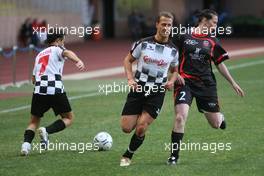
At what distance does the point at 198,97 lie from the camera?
11.7 metres

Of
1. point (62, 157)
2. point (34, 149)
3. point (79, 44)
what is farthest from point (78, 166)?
point (79, 44)

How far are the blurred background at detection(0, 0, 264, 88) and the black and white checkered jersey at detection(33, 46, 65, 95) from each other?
58.1ft

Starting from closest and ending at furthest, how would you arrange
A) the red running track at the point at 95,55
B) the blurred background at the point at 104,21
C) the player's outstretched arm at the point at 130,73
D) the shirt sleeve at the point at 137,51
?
the player's outstretched arm at the point at 130,73 < the shirt sleeve at the point at 137,51 < the red running track at the point at 95,55 < the blurred background at the point at 104,21

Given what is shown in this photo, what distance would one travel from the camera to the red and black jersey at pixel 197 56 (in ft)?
37.8

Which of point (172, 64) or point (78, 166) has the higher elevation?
point (172, 64)

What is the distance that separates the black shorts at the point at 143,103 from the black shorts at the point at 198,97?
0.33 m

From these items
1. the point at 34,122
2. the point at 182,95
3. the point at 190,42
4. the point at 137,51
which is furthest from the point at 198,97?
the point at 34,122

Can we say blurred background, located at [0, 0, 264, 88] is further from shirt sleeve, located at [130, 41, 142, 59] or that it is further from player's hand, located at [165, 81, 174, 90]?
player's hand, located at [165, 81, 174, 90]

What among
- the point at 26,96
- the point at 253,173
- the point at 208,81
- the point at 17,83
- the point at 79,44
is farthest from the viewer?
the point at 79,44

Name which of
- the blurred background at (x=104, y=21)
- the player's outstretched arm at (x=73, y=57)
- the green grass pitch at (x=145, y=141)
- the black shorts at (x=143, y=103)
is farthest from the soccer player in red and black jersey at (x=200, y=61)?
the blurred background at (x=104, y=21)

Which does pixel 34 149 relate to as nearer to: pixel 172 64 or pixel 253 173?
pixel 172 64

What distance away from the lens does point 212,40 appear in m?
11.7

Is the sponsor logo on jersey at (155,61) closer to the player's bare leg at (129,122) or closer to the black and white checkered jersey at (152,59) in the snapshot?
the black and white checkered jersey at (152,59)

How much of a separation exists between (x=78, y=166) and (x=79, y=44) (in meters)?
34.9
